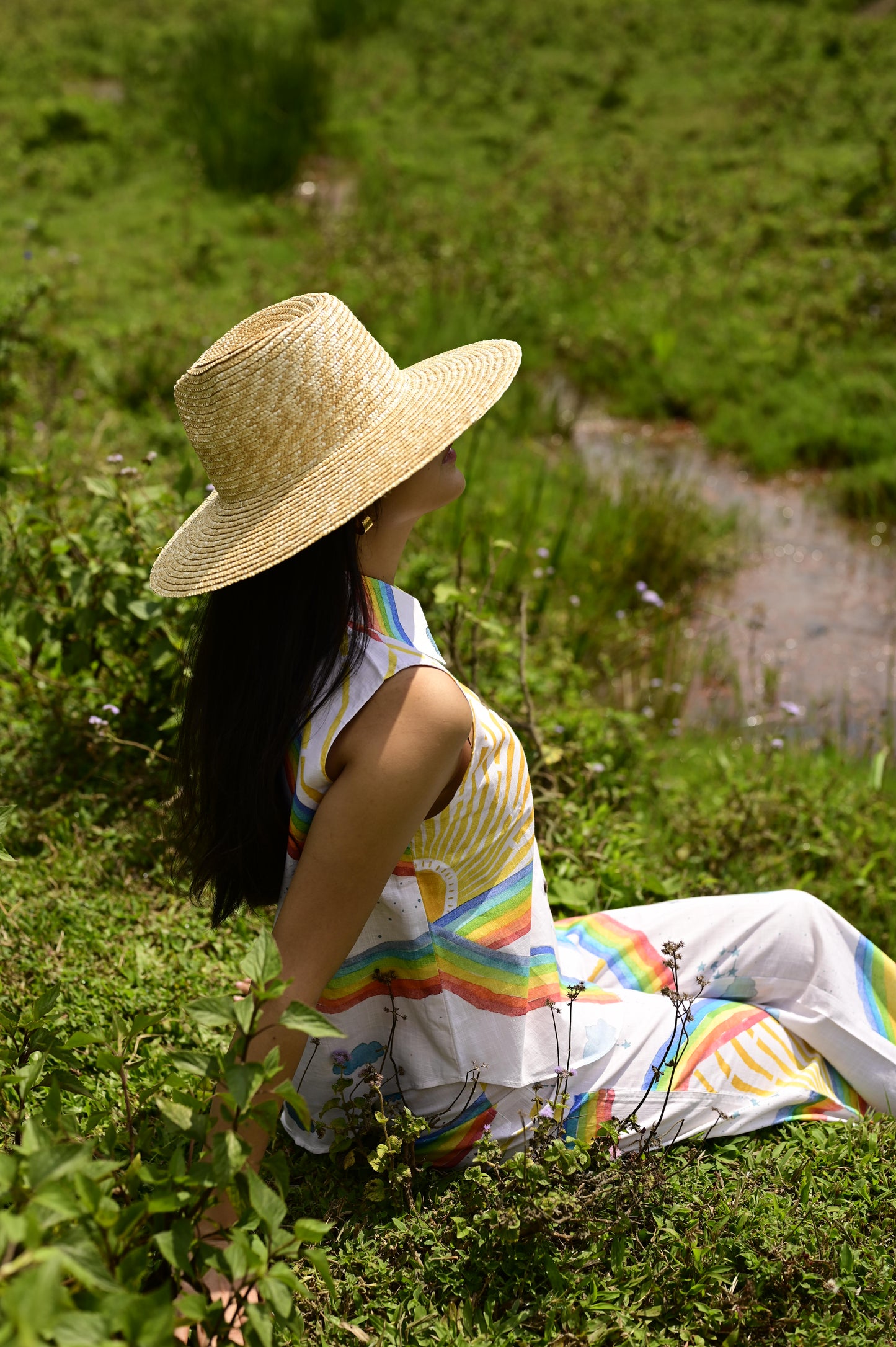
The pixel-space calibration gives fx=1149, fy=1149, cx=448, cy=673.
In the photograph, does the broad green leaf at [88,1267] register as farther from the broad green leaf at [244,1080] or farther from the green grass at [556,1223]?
the green grass at [556,1223]

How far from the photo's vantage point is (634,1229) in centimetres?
187

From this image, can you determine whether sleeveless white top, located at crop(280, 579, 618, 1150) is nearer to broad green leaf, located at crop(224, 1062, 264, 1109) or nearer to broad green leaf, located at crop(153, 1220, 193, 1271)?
broad green leaf, located at crop(224, 1062, 264, 1109)

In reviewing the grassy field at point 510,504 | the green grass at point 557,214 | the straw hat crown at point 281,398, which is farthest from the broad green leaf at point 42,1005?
the green grass at point 557,214

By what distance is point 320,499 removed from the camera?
1581 mm

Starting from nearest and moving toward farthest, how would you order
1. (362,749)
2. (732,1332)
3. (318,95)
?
(362,749) → (732,1332) → (318,95)

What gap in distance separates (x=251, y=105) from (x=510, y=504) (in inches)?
219

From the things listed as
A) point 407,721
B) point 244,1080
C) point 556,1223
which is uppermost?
point 407,721

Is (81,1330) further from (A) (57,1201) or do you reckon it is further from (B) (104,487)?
(B) (104,487)

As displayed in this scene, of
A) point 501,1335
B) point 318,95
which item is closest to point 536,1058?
point 501,1335

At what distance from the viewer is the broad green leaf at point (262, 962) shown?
52.7 inches

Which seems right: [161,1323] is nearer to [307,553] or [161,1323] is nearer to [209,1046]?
[307,553]

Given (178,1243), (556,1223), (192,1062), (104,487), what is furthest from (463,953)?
(104,487)

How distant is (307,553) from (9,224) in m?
7.26

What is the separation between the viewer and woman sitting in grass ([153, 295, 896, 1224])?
1.58 meters
